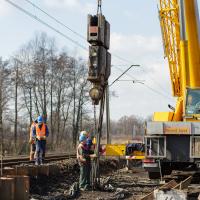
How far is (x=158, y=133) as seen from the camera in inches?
513

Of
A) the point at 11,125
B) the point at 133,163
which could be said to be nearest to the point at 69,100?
the point at 11,125

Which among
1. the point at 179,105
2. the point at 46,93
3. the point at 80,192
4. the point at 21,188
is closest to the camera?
the point at 21,188

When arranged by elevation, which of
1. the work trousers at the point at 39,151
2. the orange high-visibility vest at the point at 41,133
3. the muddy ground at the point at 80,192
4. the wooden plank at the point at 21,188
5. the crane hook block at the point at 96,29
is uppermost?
the crane hook block at the point at 96,29

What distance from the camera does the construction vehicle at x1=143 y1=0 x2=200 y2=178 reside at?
13.0 m

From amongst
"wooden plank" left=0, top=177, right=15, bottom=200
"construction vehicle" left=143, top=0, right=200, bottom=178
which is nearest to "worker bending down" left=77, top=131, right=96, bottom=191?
"construction vehicle" left=143, top=0, right=200, bottom=178

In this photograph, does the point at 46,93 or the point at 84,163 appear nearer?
the point at 84,163

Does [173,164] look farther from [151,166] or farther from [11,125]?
[11,125]

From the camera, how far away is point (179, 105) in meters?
15.5

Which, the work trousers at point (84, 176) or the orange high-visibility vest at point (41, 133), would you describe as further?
the orange high-visibility vest at point (41, 133)

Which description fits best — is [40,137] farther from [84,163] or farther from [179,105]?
[179,105]

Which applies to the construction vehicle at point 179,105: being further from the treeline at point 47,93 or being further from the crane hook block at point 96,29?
the treeline at point 47,93

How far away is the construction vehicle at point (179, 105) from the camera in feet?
42.8

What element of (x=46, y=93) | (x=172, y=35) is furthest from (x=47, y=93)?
(x=172, y=35)

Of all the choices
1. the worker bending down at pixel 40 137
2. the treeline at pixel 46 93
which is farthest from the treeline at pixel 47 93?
the worker bending down at pixel 40 137
